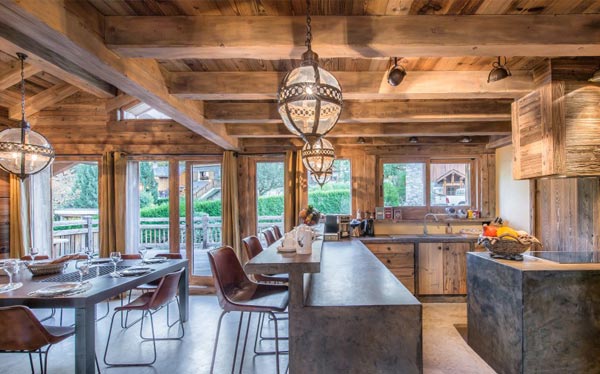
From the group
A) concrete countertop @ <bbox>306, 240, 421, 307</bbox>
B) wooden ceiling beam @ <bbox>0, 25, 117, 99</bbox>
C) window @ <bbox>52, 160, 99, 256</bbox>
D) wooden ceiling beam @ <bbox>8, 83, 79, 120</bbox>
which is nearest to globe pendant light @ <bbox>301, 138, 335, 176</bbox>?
concrete countertop @ <bbox>306, 240, 421, 307</bbox>

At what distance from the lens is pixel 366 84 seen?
296cm

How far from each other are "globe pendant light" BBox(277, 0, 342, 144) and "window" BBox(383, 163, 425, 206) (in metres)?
4.10

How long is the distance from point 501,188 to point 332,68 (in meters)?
4.04

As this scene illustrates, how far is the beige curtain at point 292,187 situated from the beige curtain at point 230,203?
2.69 ft

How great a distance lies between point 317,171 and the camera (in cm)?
403

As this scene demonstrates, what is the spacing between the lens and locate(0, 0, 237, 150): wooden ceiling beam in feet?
5.08

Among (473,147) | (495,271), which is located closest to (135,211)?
(495,271)

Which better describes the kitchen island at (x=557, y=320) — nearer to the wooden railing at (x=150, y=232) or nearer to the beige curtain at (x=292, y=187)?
the beige curtain at (x=292, y=187)

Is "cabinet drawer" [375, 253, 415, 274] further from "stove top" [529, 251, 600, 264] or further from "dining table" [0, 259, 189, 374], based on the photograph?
"dining table" [0, 259, 189, 374]

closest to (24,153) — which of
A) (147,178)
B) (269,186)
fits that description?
(147,178)

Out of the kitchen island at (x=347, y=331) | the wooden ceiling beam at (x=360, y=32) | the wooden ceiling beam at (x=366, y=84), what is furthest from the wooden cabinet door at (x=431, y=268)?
the wooden ceiling beam at (x=360, y=32)

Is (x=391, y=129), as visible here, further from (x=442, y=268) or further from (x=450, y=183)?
(x=442, y=268)

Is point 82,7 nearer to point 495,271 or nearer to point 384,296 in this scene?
point 384,296

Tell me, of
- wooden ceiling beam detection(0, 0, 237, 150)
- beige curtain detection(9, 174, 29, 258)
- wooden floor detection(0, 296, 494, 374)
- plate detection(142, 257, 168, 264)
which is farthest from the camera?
beige curtain detection(9, 174, 29, 258)
